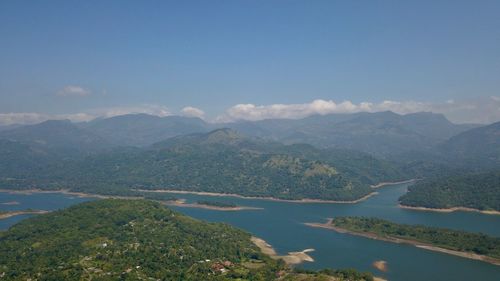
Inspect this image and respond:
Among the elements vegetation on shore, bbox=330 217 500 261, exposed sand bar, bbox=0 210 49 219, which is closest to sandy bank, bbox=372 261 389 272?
vegetation on shore, bbox=330 217 500 261

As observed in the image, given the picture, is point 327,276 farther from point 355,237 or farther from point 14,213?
point 14,213

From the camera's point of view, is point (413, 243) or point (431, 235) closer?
point (413, 243)

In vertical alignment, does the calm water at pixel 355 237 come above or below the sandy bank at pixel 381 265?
above

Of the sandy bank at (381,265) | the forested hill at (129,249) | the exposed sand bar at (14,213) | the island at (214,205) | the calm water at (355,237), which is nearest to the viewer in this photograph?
the forested hill at (129,249)

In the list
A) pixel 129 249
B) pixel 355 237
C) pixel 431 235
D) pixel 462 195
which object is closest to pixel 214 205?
pixel 355 237

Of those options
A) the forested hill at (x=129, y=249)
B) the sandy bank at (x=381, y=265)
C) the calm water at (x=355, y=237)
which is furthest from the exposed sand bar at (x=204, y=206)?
the sandy bank at (x=381, y=265)

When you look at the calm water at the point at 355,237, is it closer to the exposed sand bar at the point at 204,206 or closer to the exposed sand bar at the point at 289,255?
the exposed sand bar at the point at 289,255
